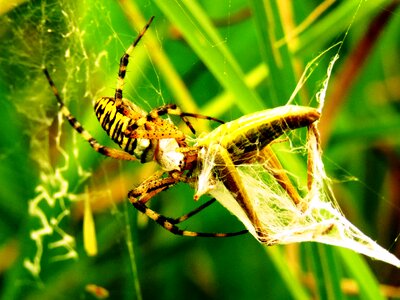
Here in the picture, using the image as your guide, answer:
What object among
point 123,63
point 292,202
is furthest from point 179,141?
point 123,63

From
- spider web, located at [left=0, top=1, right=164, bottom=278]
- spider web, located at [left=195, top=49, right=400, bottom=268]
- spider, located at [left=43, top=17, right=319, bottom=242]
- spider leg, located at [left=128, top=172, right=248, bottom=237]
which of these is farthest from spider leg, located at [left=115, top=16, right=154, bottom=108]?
spider web, located at [left=195, top=49, right=400, bottom=268]

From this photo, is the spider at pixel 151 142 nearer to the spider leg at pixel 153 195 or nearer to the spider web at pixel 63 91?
the spider leg at pixel 153 195

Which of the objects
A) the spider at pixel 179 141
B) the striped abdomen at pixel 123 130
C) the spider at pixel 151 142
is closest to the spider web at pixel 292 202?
the spider at pixel 179 141

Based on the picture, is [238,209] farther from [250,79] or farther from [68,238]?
[68,238]

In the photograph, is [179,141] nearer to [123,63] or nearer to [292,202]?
[292,202]

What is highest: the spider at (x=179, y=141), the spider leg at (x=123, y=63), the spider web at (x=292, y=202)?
the spider leg at (x=123, y=63)

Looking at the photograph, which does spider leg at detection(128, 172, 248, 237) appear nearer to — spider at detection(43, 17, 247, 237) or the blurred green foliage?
spider at detection(43, 17, 247, 237)
